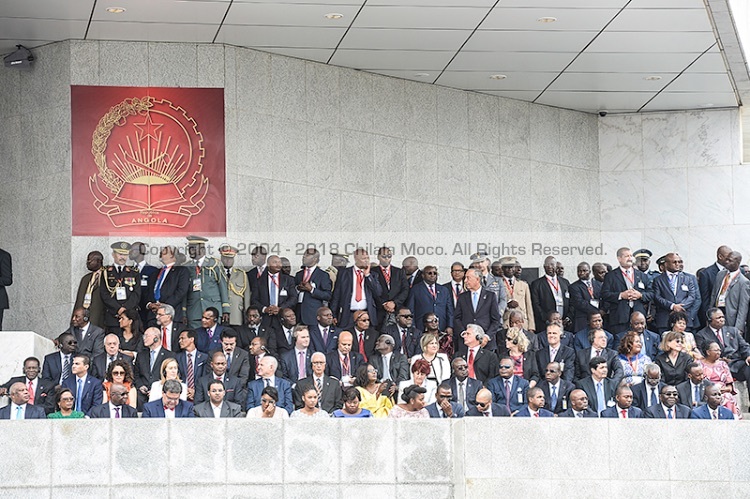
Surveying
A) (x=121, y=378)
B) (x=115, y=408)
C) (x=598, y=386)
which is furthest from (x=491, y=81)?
(x=115, y=408)

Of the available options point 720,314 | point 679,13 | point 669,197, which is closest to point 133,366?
point 720,314

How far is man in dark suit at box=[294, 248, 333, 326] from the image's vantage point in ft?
46.0

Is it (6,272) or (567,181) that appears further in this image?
(567,181)

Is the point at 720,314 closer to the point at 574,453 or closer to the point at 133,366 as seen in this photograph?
the point at 574,453

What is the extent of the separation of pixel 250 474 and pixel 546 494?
228 centimetres

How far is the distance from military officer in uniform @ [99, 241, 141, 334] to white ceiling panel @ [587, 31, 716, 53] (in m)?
5.89

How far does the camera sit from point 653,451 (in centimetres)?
1066

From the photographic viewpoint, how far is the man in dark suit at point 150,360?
12.3 metres

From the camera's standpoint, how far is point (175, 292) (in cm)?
1401

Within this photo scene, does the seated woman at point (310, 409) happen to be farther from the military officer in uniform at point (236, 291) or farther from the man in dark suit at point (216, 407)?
the military officer in uniform at point (236, 291)

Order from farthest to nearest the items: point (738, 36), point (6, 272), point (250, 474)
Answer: point (738, 36), point (6, 272), point (250, 474)

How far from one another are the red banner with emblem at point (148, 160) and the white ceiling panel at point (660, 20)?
4.59 metres

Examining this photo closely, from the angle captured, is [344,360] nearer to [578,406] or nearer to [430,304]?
[430,304]

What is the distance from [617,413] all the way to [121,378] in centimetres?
427
